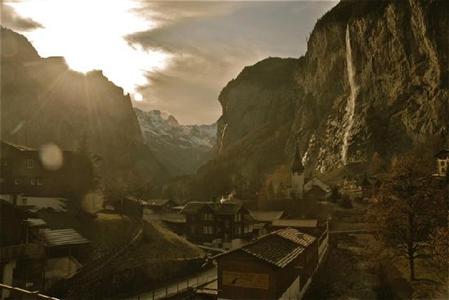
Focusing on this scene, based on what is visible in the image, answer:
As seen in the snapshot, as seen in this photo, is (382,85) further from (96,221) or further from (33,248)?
(33,248)

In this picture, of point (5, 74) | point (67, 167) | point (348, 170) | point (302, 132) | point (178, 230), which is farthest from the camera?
point (5, 74)

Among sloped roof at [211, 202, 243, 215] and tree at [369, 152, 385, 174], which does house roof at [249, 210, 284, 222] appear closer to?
sloped roof at [211, 202, 243, 215]

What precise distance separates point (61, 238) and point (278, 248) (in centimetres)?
2081

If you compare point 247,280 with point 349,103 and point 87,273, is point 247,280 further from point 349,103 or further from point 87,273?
point 349,103

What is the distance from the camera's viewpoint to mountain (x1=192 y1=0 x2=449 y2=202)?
9731cm

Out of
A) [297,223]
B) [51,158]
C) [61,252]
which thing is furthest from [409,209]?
[51,158]

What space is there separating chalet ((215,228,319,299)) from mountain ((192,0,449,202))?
2708 inches

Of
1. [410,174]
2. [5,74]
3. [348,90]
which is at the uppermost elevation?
[5,74]

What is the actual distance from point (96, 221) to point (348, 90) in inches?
4302

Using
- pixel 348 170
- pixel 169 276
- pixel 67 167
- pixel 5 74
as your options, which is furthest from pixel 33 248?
pixel 5 74

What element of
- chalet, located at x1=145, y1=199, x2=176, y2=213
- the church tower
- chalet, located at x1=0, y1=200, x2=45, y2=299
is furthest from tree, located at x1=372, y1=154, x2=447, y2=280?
chalet, located at x1=145, y1=199, x2=176, y2=213

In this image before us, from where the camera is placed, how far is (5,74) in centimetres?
18588

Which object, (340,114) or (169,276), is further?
(340,114)

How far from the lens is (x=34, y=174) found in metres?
57.8
